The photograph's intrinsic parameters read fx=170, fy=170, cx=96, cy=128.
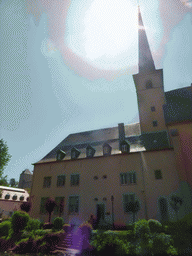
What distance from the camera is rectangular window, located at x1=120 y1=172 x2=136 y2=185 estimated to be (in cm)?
2251

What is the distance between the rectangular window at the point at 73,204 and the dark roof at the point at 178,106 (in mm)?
16821

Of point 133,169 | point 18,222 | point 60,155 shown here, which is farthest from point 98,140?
point 18,222

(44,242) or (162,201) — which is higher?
(162,201)

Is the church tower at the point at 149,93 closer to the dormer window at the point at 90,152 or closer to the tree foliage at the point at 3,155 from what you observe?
the dormer window at the point at 90,152

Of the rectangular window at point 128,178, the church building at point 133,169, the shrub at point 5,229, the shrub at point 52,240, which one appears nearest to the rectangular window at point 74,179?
the church building at point 133,169

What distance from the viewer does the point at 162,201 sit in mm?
20297

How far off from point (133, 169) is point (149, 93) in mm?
14597

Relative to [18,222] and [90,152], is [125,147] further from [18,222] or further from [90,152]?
[18,222]

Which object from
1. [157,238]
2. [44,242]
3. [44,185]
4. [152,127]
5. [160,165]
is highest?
[152,127]

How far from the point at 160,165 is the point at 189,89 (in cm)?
1433

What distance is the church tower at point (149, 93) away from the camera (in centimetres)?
2825

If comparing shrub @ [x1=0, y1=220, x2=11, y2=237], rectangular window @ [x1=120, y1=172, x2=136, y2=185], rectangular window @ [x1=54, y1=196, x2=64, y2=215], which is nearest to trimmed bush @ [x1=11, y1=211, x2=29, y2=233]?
shrub @ [x1=0, y1=220, x2=11, y2=237]

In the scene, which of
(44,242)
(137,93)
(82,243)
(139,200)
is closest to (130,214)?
(139,200)

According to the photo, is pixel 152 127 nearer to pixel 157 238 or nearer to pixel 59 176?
pixel 59 176
